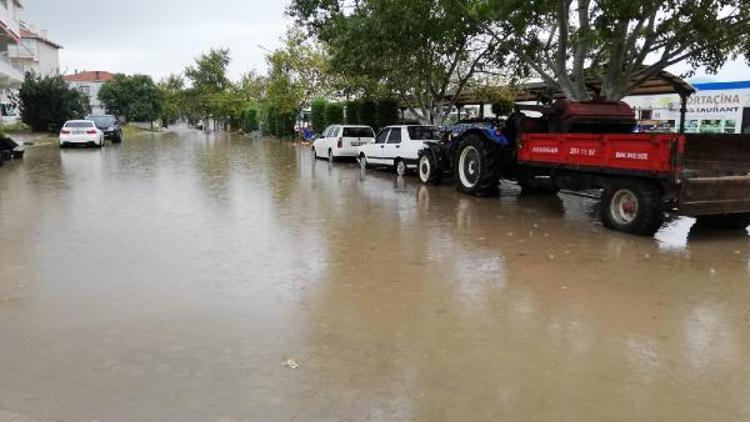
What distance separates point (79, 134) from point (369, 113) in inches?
556

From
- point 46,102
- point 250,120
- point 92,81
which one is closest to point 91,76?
point 92,81

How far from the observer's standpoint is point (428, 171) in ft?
52.7

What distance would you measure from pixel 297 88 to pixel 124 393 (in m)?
37.6

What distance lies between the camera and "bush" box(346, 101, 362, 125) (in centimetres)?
3072

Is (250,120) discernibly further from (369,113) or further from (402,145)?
(402,145)

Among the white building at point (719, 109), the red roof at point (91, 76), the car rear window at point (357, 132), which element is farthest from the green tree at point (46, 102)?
the red roof at point (91, 76)

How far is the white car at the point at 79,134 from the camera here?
3055 centimetres

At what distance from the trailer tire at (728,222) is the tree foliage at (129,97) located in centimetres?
7415

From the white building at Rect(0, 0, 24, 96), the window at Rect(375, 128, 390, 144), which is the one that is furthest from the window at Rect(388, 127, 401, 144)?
the white building at Rect(0, 0, 24, 96)

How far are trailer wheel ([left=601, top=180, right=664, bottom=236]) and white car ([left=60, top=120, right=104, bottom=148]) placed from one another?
2756 centimetres

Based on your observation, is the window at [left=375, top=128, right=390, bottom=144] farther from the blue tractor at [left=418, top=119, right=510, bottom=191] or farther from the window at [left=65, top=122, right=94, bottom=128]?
the window at [left=65, top=122, right=94, bottom=128]

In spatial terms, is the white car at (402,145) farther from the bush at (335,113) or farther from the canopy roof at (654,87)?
the bush at (335,113)

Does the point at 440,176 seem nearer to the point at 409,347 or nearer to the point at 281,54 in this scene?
the point at 409,347

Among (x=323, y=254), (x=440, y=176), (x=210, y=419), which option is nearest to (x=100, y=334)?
(x=210, y=419)
